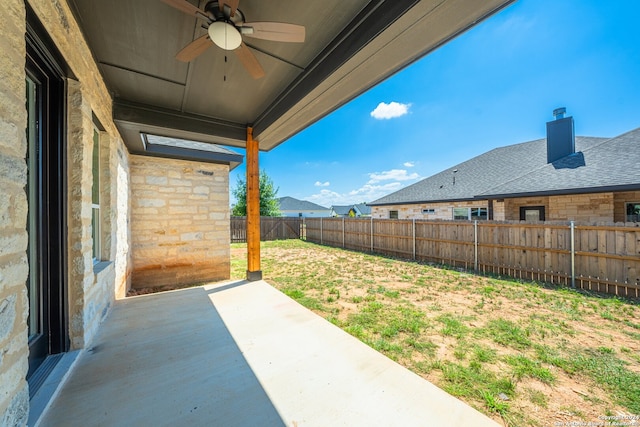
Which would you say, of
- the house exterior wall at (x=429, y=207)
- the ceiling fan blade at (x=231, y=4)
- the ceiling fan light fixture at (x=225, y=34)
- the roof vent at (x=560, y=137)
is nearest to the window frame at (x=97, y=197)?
the ceiling fan light fixture at (x=225, y=34)

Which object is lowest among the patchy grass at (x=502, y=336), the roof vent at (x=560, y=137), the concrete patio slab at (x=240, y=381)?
the patchy grass at (x=502, y=336)

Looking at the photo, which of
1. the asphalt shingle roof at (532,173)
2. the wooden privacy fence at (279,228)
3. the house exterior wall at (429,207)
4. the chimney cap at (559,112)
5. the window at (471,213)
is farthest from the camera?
the wooden privacy fence at (279,228)

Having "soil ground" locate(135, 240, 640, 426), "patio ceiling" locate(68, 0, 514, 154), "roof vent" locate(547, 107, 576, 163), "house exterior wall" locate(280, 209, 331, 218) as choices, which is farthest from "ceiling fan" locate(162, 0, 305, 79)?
"house exterior wall" locate(280, 209, 331, 218)

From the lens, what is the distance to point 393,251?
8625 mm

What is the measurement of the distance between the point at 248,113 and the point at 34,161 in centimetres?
261

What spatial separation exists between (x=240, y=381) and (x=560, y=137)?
12.9m

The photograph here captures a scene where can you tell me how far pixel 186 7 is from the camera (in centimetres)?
169

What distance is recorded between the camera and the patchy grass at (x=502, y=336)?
1.87m

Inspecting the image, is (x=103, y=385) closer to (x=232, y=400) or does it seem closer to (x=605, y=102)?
(x=232, y=400)

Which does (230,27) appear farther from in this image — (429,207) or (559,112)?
(559,112)

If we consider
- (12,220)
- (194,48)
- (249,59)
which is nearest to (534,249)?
(249,59)

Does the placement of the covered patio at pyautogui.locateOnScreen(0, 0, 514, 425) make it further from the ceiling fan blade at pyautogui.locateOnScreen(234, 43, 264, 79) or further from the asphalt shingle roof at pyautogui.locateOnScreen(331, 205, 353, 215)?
the asphalt shingle roof at pyautogui.locateOnScreen(331, 205, 353, 215)

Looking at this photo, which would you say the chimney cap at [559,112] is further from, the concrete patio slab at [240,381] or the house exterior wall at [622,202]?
the concrete patio slab at [240,381]

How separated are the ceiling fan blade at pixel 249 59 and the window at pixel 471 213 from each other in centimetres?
1033
